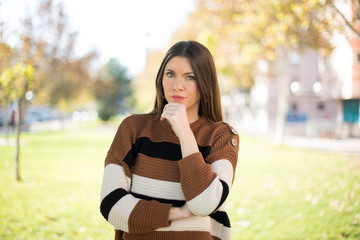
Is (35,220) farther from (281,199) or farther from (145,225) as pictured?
(281,199)

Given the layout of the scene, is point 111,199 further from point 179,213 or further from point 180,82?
point 180,82

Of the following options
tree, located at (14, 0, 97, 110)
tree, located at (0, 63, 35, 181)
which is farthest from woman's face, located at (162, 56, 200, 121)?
tree, located at (14, 0, 97, 110)

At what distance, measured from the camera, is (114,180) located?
5.47ft

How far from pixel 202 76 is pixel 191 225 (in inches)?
33.6

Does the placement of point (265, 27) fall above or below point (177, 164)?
above

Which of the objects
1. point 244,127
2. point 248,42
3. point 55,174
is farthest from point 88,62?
point 55,174

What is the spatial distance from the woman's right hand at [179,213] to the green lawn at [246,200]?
10.3 ft

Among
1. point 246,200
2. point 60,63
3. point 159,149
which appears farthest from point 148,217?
point 60,63

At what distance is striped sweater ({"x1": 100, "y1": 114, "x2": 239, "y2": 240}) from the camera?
5.09 ft

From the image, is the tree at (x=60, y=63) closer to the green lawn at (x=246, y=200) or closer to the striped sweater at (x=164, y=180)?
the green lawn at (x=246, y=200)

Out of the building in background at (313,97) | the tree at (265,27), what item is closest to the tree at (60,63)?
the tree at (265,27)

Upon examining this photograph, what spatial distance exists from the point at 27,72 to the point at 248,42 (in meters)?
9.49

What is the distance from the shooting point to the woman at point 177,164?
1560 mm

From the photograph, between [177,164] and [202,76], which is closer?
[177,164]
